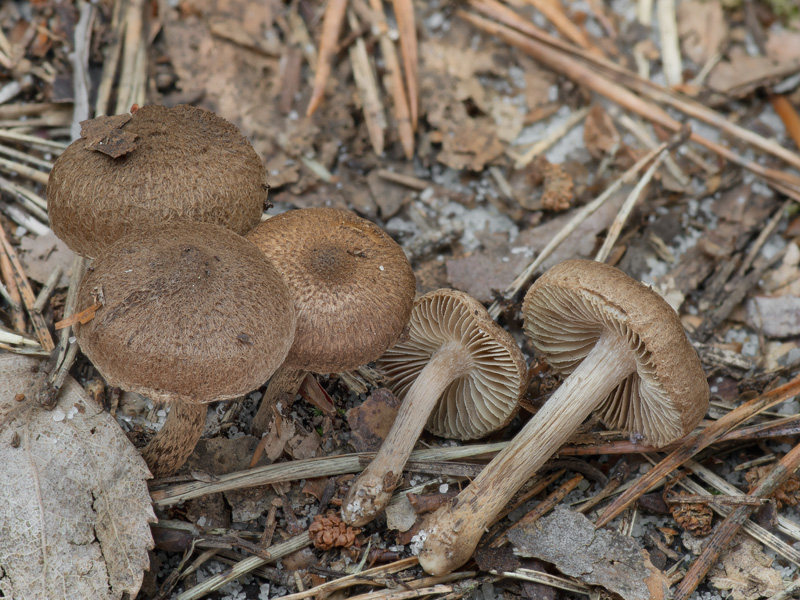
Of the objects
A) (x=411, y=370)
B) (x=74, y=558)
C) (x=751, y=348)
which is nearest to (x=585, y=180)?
(x=751, y=348)

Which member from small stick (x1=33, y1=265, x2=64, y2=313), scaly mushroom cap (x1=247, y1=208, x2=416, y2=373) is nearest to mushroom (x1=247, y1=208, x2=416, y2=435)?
scaly mushroom cap (x1=247, y1=208, x2=416, y2=373)

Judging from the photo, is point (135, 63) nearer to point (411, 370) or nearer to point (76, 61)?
point (76, 61)

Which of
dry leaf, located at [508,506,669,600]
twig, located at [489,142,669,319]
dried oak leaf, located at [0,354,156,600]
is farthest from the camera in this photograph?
twig, located at [489,142,669,319]

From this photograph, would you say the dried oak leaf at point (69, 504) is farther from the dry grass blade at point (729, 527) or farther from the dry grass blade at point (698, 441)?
the dry grass blade at point (729, 527)

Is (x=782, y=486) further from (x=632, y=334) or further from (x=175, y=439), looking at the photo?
(x=175, y=439)

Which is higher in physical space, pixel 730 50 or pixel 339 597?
pixel 730 50

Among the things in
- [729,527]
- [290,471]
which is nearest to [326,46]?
[290,471]

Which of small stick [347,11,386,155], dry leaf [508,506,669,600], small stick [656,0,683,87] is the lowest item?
dry leaf [508,506,669,600]

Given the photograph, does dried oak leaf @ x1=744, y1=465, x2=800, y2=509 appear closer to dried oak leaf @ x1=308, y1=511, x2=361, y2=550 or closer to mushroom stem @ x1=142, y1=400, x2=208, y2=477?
dried oak leaf @ x1=308, y1=511, x2=361, y2=550
